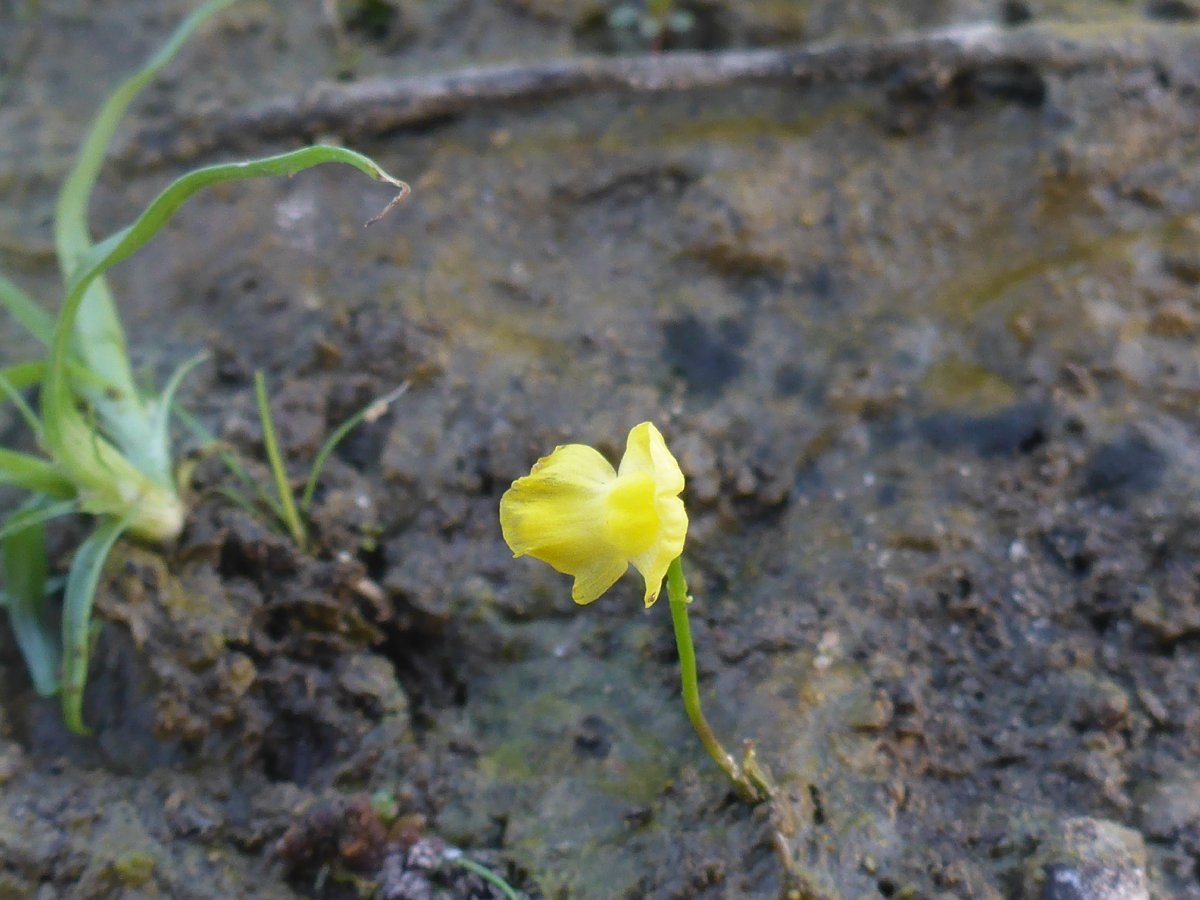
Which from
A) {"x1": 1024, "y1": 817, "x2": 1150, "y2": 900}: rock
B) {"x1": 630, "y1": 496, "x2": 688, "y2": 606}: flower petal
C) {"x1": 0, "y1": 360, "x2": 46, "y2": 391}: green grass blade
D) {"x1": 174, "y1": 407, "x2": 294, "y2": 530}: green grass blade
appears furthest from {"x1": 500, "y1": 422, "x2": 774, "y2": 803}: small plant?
{"x1": 0, "y1": 360, "x2": 46, "y2": 391}: green grass blade

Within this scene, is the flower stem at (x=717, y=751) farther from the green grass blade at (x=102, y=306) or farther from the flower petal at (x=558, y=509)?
the green grass blade at (x=102, y=306)

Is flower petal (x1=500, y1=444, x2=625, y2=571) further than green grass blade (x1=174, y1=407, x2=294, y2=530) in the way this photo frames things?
No

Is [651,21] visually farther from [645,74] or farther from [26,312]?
[26,312]

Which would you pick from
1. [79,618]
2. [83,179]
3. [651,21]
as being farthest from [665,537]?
[651,21]

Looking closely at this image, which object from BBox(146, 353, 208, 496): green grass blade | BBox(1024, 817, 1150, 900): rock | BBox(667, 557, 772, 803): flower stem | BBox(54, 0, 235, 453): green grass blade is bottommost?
BBox(1024, 817, 1150, 900): rock

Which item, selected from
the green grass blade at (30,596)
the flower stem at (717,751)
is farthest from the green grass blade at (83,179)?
the flower stem at (717,751)

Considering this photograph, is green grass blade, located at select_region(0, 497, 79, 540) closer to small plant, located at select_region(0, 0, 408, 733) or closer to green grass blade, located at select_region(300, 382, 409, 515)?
small plant, located at select_region(0, 0, 408, 733)
